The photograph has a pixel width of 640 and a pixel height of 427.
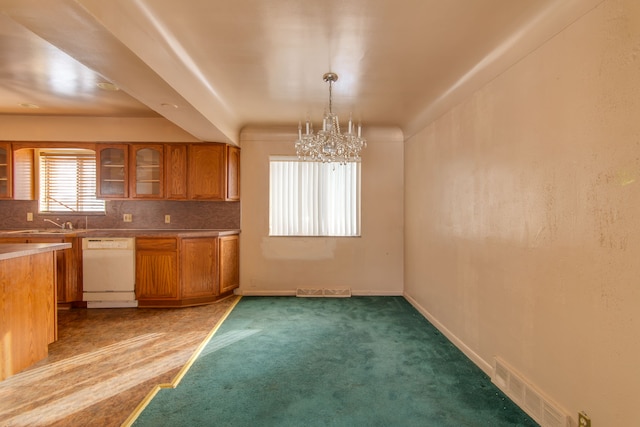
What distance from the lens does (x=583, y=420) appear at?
1.58 m

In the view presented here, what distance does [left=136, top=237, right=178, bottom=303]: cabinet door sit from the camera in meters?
4.02

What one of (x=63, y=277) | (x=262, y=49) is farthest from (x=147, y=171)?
(x=262, y=49)

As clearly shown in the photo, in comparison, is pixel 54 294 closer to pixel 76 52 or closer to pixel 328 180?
pixel 76 52

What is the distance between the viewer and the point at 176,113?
3.07m

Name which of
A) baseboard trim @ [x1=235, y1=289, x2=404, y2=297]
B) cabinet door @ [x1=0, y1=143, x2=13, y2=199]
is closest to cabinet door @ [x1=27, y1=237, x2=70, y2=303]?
cabinet door @ [x1=0, y1=143, x2=13, y2=199]

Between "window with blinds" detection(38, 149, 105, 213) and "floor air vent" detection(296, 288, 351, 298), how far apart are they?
3.41 meters

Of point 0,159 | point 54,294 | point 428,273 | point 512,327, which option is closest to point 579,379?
point 512,327

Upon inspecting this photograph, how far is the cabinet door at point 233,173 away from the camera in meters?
4.49

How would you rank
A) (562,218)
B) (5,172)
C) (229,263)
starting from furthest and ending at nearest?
1. (229,263)
2. (5,172)
3. (562,218)

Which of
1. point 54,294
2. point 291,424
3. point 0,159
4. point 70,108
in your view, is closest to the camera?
point 291,424

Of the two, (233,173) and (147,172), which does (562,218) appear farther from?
(147,172)

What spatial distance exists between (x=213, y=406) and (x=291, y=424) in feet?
1.83

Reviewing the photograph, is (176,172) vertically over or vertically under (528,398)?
over

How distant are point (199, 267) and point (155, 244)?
2.08 ft
